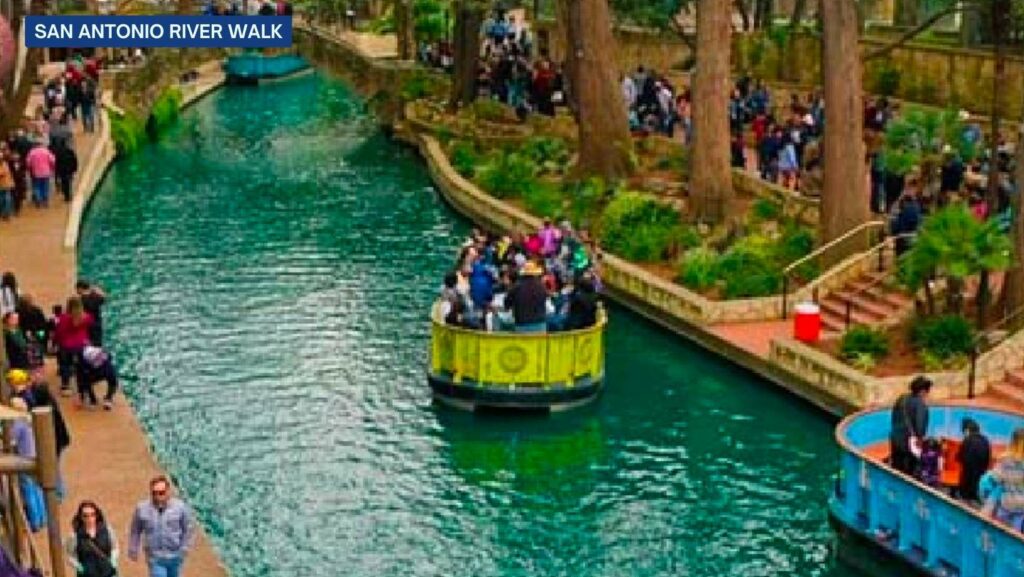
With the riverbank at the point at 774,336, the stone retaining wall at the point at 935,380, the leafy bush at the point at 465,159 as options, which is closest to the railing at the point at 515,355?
the riverbank at the point at 774,336

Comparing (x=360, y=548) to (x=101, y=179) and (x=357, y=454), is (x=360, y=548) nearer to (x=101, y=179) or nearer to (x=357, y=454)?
(x=357, y=454)

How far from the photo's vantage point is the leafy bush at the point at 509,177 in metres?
39.1

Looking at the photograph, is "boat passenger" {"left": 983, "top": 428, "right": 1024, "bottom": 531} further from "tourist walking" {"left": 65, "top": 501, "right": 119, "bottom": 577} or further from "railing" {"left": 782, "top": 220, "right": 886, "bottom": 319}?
"railing" {"left": 782, "top": 220, "right": 886, "bottom": 319}

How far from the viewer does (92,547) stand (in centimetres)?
1388

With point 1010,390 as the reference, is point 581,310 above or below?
above

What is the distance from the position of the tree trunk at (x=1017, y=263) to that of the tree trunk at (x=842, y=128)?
4102mm

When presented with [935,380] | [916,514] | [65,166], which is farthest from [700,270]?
[65,166]

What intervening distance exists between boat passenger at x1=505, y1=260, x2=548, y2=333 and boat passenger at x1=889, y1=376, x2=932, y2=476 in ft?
20.9

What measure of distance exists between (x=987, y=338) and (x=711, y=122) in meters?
10.3

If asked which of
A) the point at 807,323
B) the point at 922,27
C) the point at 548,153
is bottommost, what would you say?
the point at 807,323

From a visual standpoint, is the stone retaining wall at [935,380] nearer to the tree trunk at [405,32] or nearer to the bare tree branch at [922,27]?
the bare tree branch at [922,27]

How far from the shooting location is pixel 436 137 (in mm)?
49219

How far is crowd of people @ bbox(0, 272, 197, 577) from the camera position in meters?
13.9

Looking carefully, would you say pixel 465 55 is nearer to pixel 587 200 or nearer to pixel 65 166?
pixel 587 200
